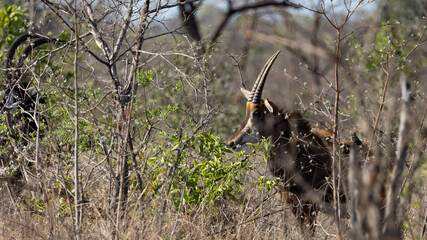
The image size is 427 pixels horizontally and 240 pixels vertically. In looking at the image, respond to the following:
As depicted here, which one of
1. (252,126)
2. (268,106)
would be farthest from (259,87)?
(252,126)

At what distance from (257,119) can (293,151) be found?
63 centimetres

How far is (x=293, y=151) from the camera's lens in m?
6.57

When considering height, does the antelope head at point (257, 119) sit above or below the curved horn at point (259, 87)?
below

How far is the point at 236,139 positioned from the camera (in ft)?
22.0

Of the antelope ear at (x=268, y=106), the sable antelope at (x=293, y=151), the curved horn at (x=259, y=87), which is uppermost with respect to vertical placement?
the curved horn at (x=259, y=87)

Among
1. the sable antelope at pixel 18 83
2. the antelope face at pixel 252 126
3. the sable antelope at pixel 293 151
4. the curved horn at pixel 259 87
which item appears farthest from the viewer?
the curved horn at pixel 259 87

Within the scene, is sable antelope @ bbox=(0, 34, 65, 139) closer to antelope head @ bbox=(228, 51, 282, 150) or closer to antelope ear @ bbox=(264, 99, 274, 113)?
antelope head @ bbox=(228, 51, 282, 150)

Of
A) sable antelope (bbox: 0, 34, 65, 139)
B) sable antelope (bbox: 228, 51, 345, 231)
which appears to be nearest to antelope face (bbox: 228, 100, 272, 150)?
sable antelope (bbox: 228, 51, 345, 231)

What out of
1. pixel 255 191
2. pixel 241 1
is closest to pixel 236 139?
pixel 255 191

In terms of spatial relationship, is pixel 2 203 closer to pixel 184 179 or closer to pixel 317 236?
pixel 184 179

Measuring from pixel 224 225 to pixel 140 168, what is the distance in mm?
889

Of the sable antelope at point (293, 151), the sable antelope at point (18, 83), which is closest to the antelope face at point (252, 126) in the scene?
the sable antelope at point (293, 151)

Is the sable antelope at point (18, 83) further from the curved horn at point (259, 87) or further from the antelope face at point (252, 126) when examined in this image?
the curved horn at point (259, 87)

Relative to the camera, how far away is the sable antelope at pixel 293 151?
6195 mm
